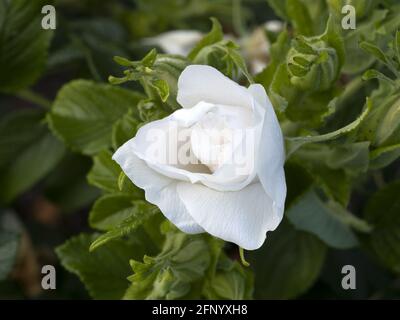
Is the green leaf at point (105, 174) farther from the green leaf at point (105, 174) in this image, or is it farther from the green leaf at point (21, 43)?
the green leaf at point (21, 43)

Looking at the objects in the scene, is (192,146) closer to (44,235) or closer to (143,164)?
(143,164)

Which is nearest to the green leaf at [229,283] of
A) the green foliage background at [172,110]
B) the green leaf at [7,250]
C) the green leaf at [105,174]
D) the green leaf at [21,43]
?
the green foliage background at [172,110]

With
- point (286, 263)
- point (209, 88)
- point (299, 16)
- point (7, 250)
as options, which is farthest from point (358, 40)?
point (7, 250)

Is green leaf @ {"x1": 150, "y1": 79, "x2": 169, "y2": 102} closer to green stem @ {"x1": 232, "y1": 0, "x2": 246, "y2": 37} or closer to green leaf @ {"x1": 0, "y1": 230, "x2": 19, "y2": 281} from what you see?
green leaf @ {"x1": 0, "y1": 230, "x2": 19, "y2": 281}

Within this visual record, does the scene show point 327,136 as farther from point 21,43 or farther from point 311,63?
point 21,43

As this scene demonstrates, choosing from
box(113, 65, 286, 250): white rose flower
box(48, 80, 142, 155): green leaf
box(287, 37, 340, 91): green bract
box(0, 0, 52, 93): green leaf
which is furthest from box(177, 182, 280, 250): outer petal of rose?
box(0, 0, 52, 93): green leaf
